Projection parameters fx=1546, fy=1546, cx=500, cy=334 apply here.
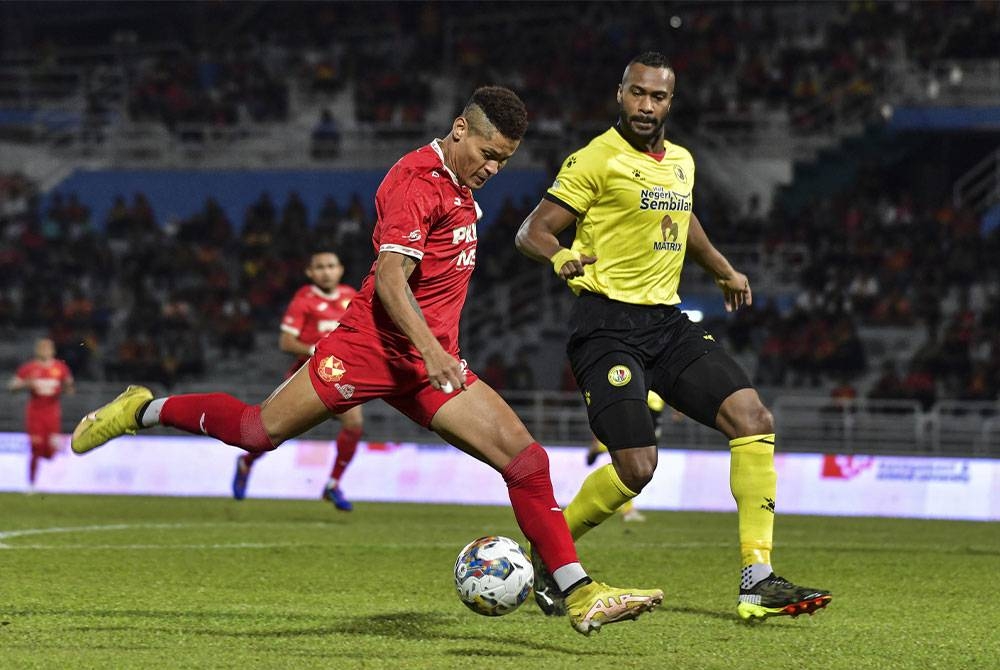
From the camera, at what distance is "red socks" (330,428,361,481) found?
15508 millimetres

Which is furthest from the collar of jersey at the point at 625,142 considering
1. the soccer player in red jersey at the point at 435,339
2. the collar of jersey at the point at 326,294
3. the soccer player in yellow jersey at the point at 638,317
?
the collar of jersey at the point at 326,294

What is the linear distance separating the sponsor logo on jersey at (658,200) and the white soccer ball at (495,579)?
6.79ft

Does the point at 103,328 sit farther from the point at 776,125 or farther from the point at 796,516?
the point at 796,516

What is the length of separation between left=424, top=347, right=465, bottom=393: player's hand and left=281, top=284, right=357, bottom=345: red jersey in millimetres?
8407

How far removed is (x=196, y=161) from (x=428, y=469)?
15513 millimetres

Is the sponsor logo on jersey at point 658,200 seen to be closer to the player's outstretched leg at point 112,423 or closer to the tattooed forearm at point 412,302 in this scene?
the tattooed forearm at point 412,302

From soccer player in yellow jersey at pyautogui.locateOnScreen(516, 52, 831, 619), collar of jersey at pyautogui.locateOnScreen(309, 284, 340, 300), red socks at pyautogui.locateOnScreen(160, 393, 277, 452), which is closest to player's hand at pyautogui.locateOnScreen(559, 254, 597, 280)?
soccer player in yellow jersey at pyautogui.locateOnScreen(516, 52, 831, 619)

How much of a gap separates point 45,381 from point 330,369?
15600 millimetres

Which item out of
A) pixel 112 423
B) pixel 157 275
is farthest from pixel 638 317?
pixel 157 275

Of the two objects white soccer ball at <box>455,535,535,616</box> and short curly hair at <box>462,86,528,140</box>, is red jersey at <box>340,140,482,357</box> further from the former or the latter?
white soccer ball at <box>455,535,535,616</box>

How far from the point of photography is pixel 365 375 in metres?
7.16

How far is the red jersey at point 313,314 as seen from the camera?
14891 millimetres

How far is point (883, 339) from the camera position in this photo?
26812mm

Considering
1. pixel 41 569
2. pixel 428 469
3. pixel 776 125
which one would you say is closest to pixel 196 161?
pixel 776 125
